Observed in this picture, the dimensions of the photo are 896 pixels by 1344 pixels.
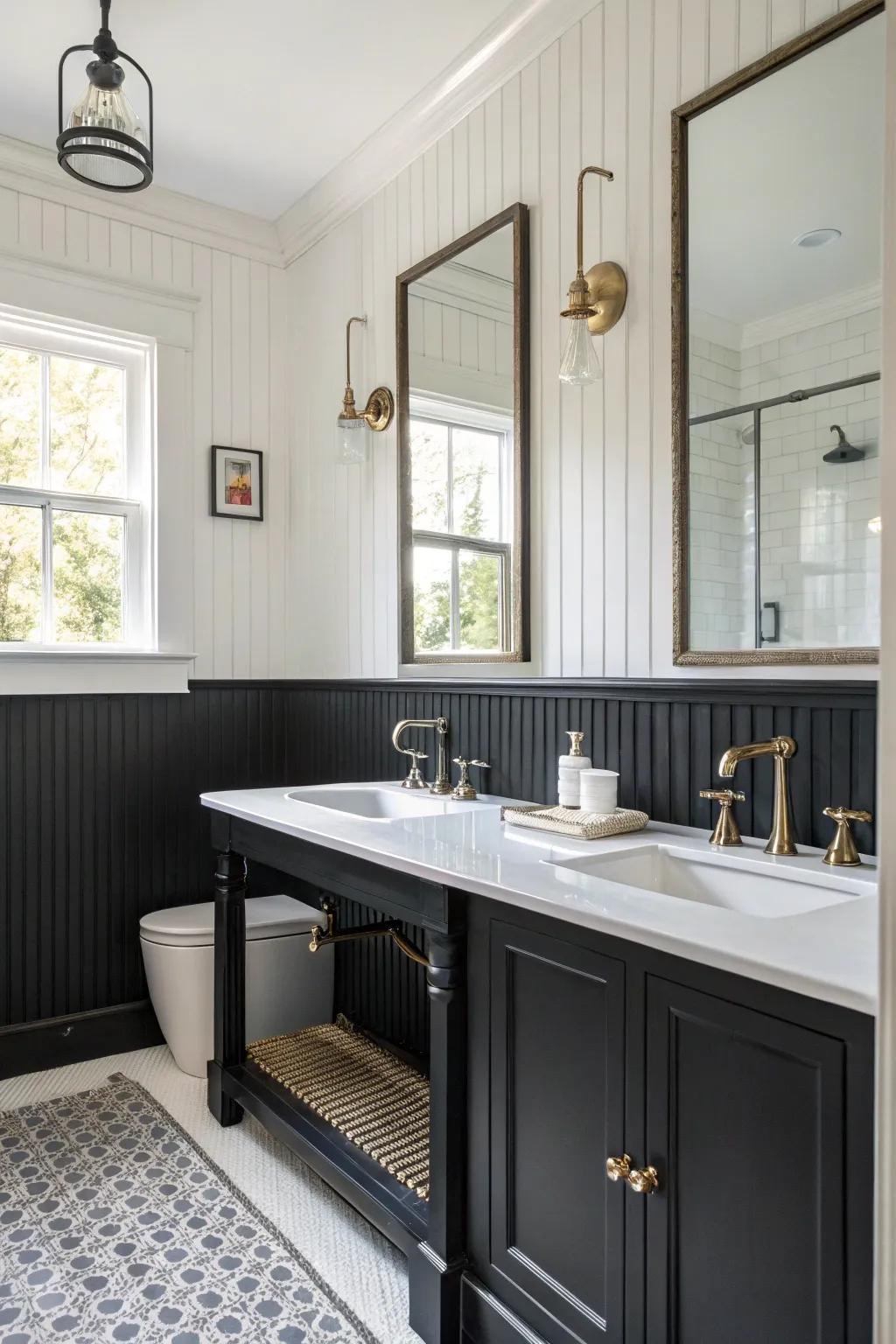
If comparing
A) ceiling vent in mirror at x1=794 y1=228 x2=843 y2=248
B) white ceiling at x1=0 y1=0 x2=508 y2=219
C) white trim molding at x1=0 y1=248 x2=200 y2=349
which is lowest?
ceiling vent in mirror at x1=794 y1=228 x2=843 y2=248

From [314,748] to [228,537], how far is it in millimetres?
784

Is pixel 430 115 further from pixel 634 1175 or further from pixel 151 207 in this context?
pixel 634 1175

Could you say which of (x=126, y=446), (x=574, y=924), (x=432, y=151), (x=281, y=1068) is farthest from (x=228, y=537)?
(x=574, y=924)

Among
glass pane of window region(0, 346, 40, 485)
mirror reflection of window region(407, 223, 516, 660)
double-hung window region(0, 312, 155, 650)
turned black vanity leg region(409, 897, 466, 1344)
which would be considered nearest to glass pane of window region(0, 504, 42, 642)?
double-hung window region(0, 312, 155, 650)

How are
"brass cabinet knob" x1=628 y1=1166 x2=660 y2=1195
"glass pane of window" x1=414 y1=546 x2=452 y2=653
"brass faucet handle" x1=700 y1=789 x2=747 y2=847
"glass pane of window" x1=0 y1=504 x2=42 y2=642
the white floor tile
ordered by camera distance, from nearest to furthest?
"brass cabinet knob" x1=628 y1=1166 x2=660 y2=1195, "brass faucet handle" x1=700 y1=789 x2=747 y2=847, the white floor tile, "glass pane of window" x1=414 y1=546 x2=452 y2=653, "glass pane of window" x1=0 y1=504 x2=42 y2=642

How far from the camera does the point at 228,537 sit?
3117 millimetres

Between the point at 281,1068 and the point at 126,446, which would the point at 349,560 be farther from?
the point at 281,1068

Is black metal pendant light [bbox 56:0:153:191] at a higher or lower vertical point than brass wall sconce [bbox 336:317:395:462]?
higher

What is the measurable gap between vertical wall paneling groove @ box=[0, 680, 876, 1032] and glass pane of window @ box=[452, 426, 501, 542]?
408mm

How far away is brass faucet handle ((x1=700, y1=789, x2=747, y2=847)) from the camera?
1.58m

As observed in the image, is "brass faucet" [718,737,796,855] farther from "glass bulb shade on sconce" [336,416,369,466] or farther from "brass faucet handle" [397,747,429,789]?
"glass bulb shade on sconce" [336,416,369,466]

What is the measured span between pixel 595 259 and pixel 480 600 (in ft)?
2.72

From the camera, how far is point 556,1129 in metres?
1.30

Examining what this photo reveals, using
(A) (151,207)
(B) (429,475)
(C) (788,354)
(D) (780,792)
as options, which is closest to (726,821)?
(D) (780,792)
